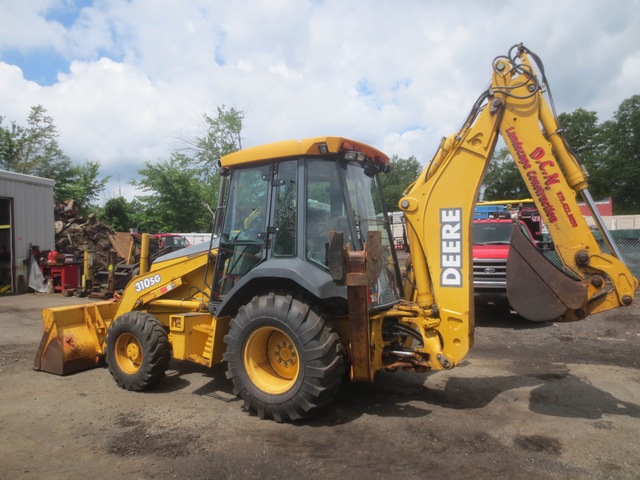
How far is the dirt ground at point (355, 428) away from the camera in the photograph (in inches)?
129

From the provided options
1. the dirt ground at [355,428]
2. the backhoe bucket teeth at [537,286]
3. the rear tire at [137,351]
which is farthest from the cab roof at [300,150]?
the dirt ground at [355,428]

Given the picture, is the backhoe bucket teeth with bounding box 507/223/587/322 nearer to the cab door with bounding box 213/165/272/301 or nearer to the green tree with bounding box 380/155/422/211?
the cab door with bounding box 213/165/272/301

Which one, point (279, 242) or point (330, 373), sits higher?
point (279, 242)

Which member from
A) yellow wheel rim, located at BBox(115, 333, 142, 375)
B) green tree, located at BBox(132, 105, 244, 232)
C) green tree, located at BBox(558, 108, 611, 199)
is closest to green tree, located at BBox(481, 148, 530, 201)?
green tree, located at BBox(558, 108, 611, 199)

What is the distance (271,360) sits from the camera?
172 inches

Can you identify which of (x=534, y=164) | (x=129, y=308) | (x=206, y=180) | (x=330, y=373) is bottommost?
(x=330, y=373)

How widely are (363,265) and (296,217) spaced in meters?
0.96

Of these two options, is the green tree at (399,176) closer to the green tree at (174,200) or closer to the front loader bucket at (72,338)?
the green tree at (174,200)

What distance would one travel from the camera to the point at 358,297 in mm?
3791

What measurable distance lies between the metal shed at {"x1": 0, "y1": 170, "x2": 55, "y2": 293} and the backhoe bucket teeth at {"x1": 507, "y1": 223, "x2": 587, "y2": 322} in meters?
15.3

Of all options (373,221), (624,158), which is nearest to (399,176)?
(624,158)

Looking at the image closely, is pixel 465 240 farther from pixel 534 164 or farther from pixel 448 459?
pixel 448 459

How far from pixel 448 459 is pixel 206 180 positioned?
31.4m

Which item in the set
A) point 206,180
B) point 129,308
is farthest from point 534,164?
point 206,180
